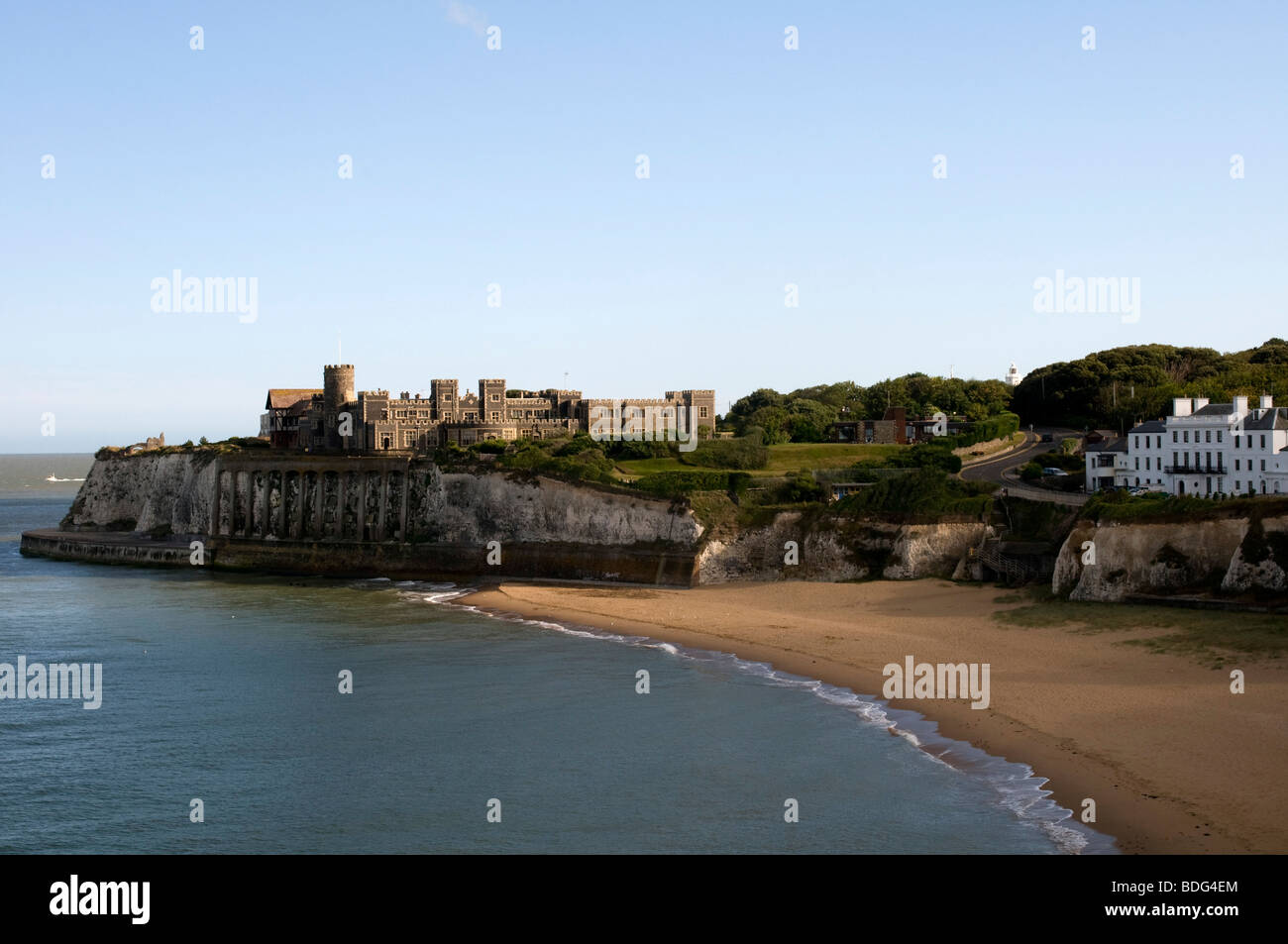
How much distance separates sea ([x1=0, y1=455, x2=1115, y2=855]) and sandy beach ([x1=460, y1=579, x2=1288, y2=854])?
50.3 inches

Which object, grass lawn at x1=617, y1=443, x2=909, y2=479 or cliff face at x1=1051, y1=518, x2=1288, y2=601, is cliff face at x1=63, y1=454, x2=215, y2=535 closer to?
grass lawn at x1=617, y1=443, x2=909, y2=479

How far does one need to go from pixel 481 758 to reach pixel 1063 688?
17.8 m

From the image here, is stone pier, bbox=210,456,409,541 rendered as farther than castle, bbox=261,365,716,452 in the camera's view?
No

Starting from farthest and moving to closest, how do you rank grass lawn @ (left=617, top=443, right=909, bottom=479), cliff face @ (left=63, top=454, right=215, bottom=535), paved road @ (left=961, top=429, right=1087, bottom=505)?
cliff face @ (left=63, top=454, right=215, bottom=535) < grass lawn @ (left=617, top=443, right=909, bottom=479) < paved road @ (left=961, top=429, right=1087, bottom=505)

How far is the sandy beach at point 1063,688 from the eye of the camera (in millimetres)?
25047

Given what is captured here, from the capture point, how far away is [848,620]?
49875 millimetres

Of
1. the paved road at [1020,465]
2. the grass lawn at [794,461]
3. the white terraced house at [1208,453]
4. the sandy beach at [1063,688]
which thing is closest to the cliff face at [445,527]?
the sandy beach at [1063,688]

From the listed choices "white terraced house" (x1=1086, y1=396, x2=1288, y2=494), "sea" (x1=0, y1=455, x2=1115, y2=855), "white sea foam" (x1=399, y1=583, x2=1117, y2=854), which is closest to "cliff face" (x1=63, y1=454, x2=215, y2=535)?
"sea" (x1=0, y1=455, x2=1115, y2=855)

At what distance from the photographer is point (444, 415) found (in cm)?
12256

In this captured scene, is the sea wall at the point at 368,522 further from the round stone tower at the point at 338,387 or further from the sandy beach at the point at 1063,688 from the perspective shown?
the round stone tower at the point at 338,387

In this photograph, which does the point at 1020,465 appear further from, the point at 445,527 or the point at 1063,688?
the point at 1063,688

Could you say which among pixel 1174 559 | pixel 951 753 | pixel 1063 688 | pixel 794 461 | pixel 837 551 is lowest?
pixel 951 753

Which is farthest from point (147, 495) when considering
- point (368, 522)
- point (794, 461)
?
point (794, 461)

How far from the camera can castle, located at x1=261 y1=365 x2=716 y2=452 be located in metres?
118
